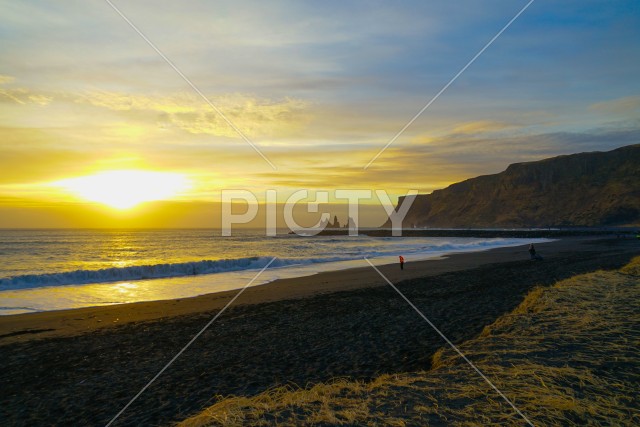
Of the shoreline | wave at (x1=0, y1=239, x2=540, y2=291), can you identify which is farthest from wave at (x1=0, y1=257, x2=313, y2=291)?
the shoreline

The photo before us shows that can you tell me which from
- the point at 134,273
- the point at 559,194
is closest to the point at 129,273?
the point at 134,273

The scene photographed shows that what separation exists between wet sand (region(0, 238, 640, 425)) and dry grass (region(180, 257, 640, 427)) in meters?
1.15

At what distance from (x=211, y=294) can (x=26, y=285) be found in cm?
1162

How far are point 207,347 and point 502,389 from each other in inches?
251

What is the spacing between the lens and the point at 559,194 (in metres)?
144

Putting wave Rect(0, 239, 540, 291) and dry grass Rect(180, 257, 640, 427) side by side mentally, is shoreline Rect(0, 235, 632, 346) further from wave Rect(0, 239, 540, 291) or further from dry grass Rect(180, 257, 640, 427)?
wave Rect(0, 239, 540, 291)

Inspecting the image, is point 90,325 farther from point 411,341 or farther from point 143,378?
point 411,341

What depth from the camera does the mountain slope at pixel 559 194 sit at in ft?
401

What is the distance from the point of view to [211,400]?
20.3 ft

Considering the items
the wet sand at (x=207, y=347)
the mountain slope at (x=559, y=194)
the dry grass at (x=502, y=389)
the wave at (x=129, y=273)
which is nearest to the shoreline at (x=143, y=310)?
the wet sand at (x=207, y=347)

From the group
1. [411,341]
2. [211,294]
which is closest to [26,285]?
[211,294]

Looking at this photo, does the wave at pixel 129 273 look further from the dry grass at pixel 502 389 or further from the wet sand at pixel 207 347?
the dry grass at pixel 502 389

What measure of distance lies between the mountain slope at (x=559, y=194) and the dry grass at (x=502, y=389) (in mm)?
136737

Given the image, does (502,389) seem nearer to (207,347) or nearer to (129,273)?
(207,347)
